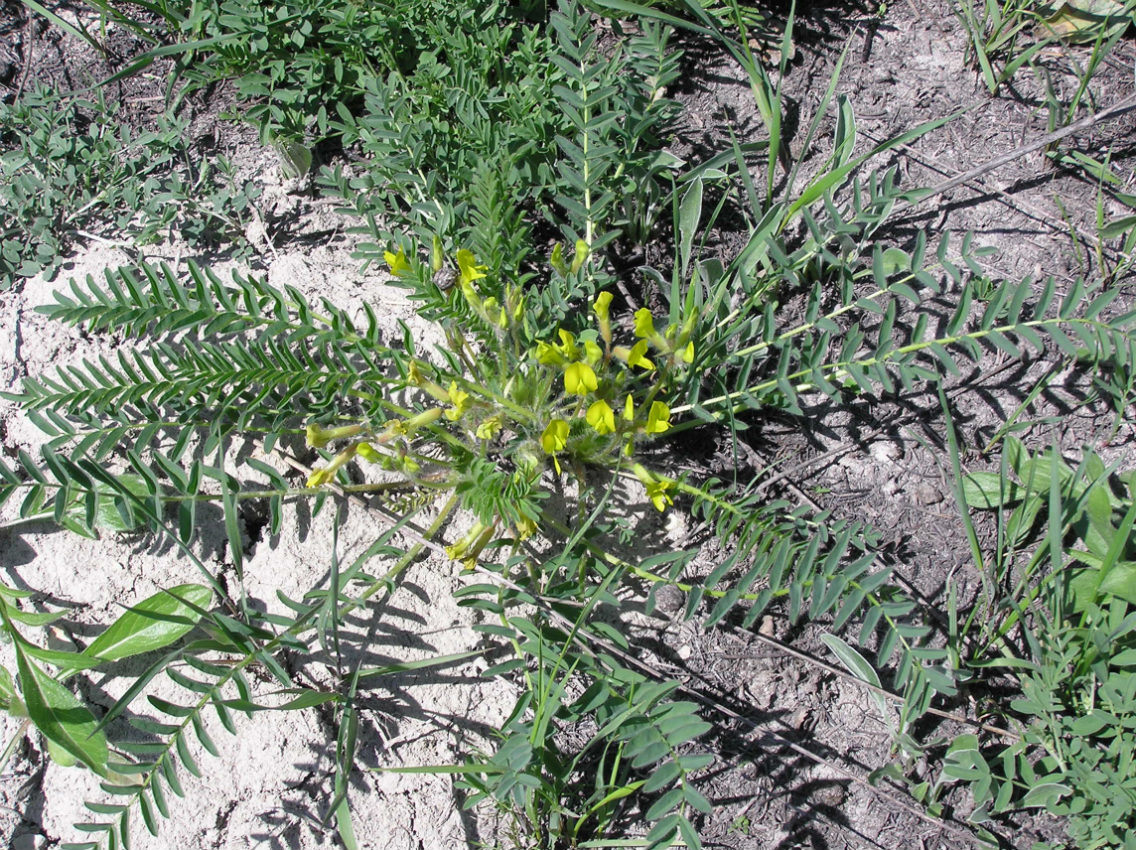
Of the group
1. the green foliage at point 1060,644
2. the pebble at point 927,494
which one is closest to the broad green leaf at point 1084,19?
the green foliage at point 1060,644

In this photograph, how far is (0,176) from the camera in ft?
10.0

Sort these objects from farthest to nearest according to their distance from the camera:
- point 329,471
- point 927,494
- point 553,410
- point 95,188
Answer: point 95,188 < point 927,494 < point 553,410 < point 329,471

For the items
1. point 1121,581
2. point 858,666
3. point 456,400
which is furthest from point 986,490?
point 456,400

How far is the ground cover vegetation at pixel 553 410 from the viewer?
232cm

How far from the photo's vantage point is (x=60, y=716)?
242 centimetres

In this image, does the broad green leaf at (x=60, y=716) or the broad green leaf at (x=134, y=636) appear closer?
the broad green leaf at (x=60, y=716)

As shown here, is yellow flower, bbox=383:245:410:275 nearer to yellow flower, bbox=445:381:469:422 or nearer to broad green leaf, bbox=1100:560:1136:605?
yellow flower, bbox=445:381:469:422

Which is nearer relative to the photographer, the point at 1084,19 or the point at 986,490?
the point at 986,490

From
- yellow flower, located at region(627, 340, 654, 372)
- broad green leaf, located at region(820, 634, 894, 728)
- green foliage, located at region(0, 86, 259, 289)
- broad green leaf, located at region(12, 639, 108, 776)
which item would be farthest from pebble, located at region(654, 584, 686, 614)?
green foliage, located at region(0, 86, 259, 289)

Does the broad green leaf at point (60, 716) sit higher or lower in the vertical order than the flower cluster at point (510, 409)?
lower

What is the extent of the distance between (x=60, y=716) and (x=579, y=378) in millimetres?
1736

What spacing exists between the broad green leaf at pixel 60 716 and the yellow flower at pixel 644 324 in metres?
1.86

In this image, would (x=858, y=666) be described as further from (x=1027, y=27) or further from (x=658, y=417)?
(x=1027, y=27)

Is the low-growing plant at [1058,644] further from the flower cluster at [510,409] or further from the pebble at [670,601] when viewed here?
the flower cluster at [510,409]
